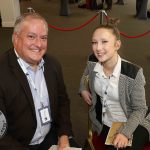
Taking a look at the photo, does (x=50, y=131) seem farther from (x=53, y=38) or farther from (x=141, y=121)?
(x=53, y=38)

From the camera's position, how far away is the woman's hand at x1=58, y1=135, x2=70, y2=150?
211cm

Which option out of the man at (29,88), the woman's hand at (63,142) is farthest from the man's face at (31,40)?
the woman's hand at (63,142)

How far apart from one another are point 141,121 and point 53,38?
4.76 metres

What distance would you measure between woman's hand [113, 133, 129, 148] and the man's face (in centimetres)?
76

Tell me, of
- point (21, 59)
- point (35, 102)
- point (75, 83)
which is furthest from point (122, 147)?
point (75, 83)

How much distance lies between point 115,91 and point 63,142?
541mm

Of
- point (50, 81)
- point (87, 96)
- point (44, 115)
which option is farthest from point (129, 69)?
point (44, 115)

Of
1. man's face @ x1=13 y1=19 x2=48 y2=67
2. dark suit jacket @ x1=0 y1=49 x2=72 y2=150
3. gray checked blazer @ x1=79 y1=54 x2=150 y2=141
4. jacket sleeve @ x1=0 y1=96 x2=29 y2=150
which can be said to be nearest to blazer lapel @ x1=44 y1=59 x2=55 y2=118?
dark suit jacket @ x1=0 y1=49 x2=72 y2=150

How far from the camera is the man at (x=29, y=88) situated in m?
1.89

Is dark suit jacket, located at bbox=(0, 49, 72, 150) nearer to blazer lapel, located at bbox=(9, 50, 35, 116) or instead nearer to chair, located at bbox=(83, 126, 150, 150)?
blazer lapel, located at bbox=(9, 50, 35, 116)

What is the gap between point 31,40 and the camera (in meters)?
1.92

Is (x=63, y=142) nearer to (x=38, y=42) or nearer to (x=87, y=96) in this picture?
(x=87, y=96)

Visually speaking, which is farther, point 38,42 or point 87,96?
point 87,96

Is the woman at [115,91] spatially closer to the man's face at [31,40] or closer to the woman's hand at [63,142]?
the woman's hand at [63,142]
